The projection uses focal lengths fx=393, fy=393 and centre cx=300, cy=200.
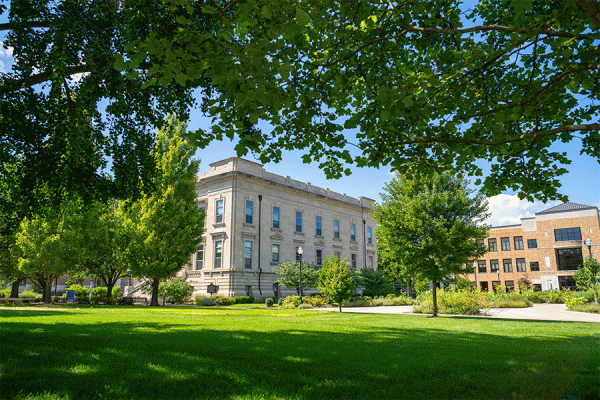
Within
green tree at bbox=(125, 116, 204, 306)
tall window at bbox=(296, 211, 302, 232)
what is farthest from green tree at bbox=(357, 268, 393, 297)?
green tree at bbox=(125, 116, 204, 306)

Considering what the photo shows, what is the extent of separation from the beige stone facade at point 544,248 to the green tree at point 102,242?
5747 centimetres

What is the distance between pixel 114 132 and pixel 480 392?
36.9 feet

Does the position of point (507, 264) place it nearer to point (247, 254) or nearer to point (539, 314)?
point (247, 254)

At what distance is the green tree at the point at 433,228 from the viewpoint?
18703 millimetres

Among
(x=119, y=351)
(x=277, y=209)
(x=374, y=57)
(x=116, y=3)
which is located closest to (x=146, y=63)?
(x=116, y=3)

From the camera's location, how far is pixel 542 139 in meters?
8.02

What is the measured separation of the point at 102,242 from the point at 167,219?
5819 mm

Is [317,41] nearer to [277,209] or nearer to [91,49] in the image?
[91,49]

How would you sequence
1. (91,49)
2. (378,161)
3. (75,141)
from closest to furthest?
(378,161) < (91,49) < (75,141)

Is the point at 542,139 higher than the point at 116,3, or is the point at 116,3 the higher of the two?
the point at 116,3

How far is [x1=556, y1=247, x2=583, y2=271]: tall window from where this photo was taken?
56.1 m

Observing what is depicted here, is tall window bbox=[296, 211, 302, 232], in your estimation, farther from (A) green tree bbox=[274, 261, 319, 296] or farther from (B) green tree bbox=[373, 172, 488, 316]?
(B) green tree bbox=[373, 172, 488, 316]

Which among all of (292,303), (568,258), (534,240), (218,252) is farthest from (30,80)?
(534,240)

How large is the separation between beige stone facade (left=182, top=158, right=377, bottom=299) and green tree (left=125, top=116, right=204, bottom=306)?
8.69 meters
